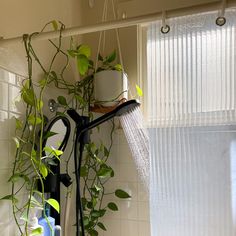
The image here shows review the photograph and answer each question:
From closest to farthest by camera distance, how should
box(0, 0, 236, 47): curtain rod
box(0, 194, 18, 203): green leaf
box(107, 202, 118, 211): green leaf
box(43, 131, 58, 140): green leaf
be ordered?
box(0, 0, 236, 47): curtain rod
box(0, 194, 18, 203): green leaf
box(43, 131, 58, 140): green leaf
box(107, 202, 118, 211): green leaf

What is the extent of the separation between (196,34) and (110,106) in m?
0.51

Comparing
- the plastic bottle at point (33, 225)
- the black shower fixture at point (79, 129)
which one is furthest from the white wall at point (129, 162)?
the plastic bottle at point (33, 225)

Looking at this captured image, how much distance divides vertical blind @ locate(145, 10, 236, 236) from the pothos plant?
31 cm

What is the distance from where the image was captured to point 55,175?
116 cm

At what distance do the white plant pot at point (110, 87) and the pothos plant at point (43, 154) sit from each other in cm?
8

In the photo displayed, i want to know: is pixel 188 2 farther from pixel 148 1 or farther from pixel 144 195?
pixel 144 195

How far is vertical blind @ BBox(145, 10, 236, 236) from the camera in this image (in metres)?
0.89

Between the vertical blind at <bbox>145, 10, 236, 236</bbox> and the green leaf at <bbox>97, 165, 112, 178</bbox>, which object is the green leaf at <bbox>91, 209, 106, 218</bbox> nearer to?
the green leaf at <bbox>97, 165, 112, 178</bbox>

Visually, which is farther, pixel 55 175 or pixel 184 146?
pixel 55 175

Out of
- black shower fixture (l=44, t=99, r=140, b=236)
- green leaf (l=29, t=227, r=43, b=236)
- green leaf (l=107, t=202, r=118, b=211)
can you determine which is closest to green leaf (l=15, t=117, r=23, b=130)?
black shower fixture (l=44, t=99, r=140, b=236)

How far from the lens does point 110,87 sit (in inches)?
49.9

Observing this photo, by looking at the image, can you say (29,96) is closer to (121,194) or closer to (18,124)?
(18,124)

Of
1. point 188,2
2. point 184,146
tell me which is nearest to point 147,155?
point 184,146

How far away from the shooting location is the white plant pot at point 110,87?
1269 millimetres
